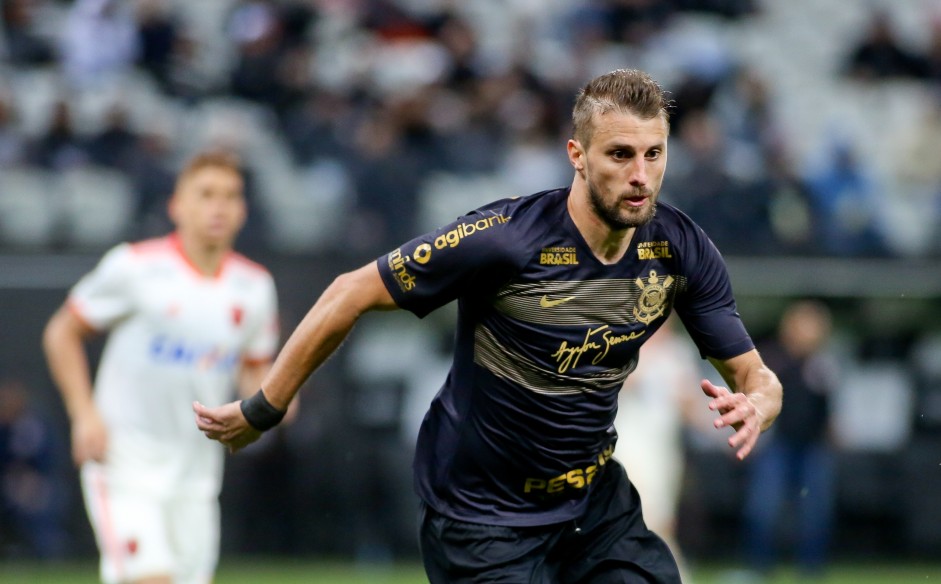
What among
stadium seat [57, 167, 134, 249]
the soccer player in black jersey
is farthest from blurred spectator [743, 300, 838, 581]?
the soccer player in black jersey

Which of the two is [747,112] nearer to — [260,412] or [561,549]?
[561,549]

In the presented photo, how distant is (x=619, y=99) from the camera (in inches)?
207

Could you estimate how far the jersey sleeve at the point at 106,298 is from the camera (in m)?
7.88

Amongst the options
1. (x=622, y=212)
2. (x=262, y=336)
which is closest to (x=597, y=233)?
(x=622, y=212)

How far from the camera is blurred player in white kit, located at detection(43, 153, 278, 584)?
7.62 m

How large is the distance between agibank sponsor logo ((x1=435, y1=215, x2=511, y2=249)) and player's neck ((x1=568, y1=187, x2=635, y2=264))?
0.32 metres

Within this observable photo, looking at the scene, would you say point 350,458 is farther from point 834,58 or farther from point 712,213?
point 834,58

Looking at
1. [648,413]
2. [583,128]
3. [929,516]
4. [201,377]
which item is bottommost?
[929,516]

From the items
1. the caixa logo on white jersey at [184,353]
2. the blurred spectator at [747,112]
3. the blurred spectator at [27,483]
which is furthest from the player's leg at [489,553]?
the blurred spectator at [747,112]

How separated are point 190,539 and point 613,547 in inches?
115

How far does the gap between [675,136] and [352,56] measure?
3.86 metres

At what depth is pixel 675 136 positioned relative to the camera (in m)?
16.5

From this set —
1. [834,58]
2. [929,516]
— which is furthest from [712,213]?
[834,58]

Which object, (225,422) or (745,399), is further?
(225,422)
